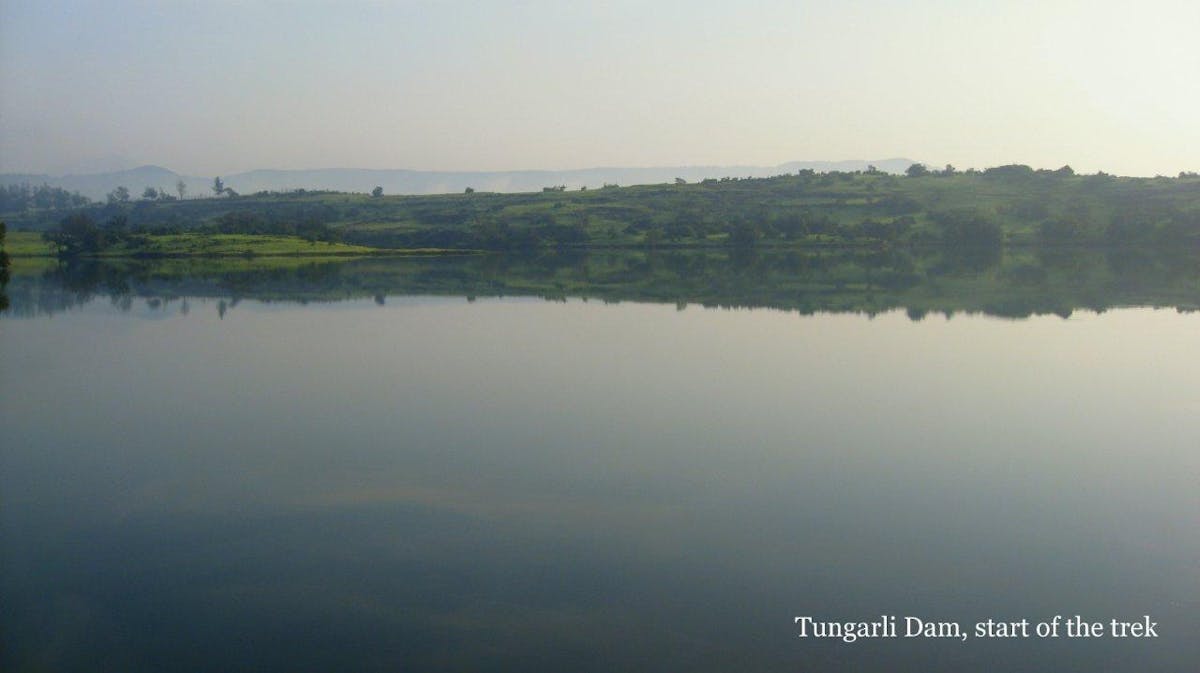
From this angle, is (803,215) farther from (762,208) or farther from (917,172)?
(917,172)

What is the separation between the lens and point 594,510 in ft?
40.8

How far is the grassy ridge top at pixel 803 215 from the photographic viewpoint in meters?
95.1

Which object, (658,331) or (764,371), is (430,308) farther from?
(764,371)

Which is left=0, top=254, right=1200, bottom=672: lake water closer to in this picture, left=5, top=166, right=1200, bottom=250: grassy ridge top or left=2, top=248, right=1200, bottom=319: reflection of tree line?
left=2, top=248, right=1200, bottom=319: reflection of tree line

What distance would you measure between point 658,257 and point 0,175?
67304mm

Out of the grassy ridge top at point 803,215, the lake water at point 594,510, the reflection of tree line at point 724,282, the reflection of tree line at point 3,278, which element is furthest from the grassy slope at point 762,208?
the lake water at point 594,510

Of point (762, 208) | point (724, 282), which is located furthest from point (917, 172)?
point (724, 282)

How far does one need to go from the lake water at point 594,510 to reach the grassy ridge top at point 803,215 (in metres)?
75.0

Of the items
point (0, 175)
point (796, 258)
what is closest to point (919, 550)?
point (0, 175)

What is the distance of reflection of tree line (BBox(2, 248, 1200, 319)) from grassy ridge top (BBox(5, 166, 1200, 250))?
15.0 meters

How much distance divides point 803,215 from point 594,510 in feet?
304

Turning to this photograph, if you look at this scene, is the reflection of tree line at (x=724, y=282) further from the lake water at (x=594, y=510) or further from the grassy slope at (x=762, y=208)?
the grassy slope at (x=762, y=208)

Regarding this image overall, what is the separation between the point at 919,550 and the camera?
35.8 ft

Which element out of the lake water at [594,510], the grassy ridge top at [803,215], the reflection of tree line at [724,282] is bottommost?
the lake water at [594,510]
